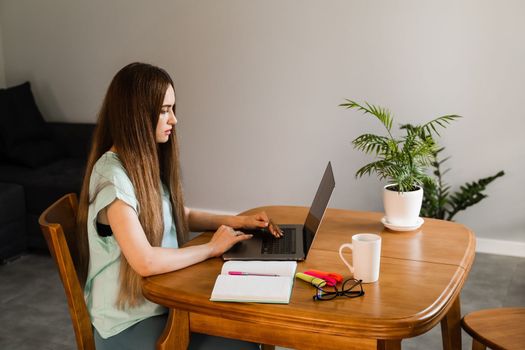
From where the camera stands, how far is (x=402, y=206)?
202cm

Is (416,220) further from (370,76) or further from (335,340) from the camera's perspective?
(370,76)

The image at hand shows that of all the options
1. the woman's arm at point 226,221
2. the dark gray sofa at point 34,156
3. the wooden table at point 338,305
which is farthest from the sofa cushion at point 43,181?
the wooden table at point 338,305

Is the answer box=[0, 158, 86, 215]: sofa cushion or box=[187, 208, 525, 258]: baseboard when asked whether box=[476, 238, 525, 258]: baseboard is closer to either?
box=[187, 208, 525, 258]: baseboard

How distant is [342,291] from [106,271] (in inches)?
26.6

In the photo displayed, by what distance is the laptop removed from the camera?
182 cm

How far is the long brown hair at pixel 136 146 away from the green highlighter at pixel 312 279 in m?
0.43

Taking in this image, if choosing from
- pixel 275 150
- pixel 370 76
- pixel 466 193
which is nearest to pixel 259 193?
pixel 275 150

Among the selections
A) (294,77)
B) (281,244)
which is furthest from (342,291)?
(294,77)

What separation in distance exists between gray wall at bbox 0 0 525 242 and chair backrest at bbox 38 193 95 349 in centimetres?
241

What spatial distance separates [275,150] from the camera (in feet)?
13.8

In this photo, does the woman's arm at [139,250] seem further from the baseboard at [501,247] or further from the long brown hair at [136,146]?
the baseboard at [501,247]

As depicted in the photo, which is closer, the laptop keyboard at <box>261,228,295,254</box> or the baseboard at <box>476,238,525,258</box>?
the laptop keyboard at <box>261,228,295,254</box>

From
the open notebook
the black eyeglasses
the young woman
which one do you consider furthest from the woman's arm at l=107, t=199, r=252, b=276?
the black eyeglasses

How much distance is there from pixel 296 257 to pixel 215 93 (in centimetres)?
264
